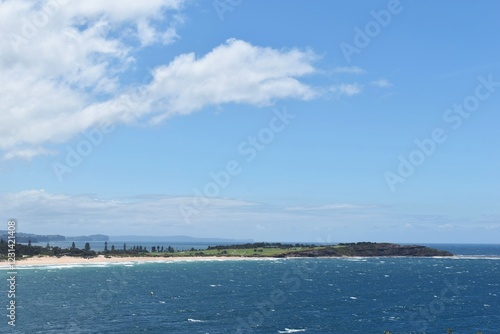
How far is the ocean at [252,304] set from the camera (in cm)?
9600

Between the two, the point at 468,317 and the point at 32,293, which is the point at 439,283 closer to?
the point at 468,317

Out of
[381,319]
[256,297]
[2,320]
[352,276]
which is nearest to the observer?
[2,320]

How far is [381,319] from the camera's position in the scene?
105500 mm

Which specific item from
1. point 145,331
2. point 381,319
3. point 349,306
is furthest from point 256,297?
point 145,331

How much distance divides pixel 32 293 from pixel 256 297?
202ft

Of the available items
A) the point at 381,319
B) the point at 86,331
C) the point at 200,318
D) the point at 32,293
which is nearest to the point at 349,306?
the point at 381,319

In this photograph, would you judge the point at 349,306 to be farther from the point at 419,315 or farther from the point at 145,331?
the point at 145,331

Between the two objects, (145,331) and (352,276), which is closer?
(145,331)

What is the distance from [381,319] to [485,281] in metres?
95.8

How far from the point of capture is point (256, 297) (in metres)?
134

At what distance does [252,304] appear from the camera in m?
122

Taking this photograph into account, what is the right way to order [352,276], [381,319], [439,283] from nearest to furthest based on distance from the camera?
[381,319] → [439,283] → [352,276]

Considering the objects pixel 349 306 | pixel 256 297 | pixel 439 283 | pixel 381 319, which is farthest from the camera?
pixel 439 283

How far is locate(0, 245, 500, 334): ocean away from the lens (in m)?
96.0
